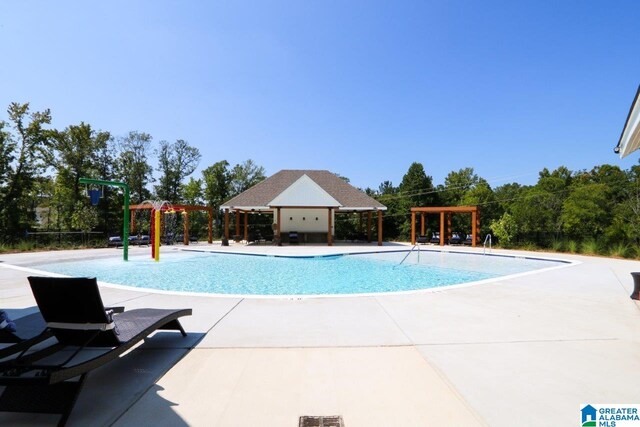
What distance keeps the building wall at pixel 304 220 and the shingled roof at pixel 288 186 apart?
5.96ft

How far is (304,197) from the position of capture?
23.0 meters

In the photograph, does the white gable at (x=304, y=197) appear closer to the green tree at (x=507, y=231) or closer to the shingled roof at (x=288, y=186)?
the shingled roof at (x=288, y=186)

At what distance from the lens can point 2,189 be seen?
23.6 meters

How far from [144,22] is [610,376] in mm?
13365

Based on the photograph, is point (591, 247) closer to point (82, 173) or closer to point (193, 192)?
point (193, 192)

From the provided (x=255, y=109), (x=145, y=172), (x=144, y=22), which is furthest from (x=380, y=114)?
(x=145, y=172)

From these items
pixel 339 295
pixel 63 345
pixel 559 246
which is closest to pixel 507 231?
pixel 559 246

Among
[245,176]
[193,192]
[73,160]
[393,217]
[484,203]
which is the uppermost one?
[245,176]

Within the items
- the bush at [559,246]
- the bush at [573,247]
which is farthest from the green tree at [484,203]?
the bush at [573,247]

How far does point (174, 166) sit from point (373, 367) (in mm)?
43336

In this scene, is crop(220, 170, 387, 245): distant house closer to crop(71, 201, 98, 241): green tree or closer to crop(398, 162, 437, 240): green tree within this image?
crop(398, 162, 437, 240): green tree

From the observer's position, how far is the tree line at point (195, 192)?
22.9 meters

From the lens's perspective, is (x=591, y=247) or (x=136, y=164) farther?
(x=136, y=164)

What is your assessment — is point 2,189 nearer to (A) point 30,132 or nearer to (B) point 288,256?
(A) point 30,132
